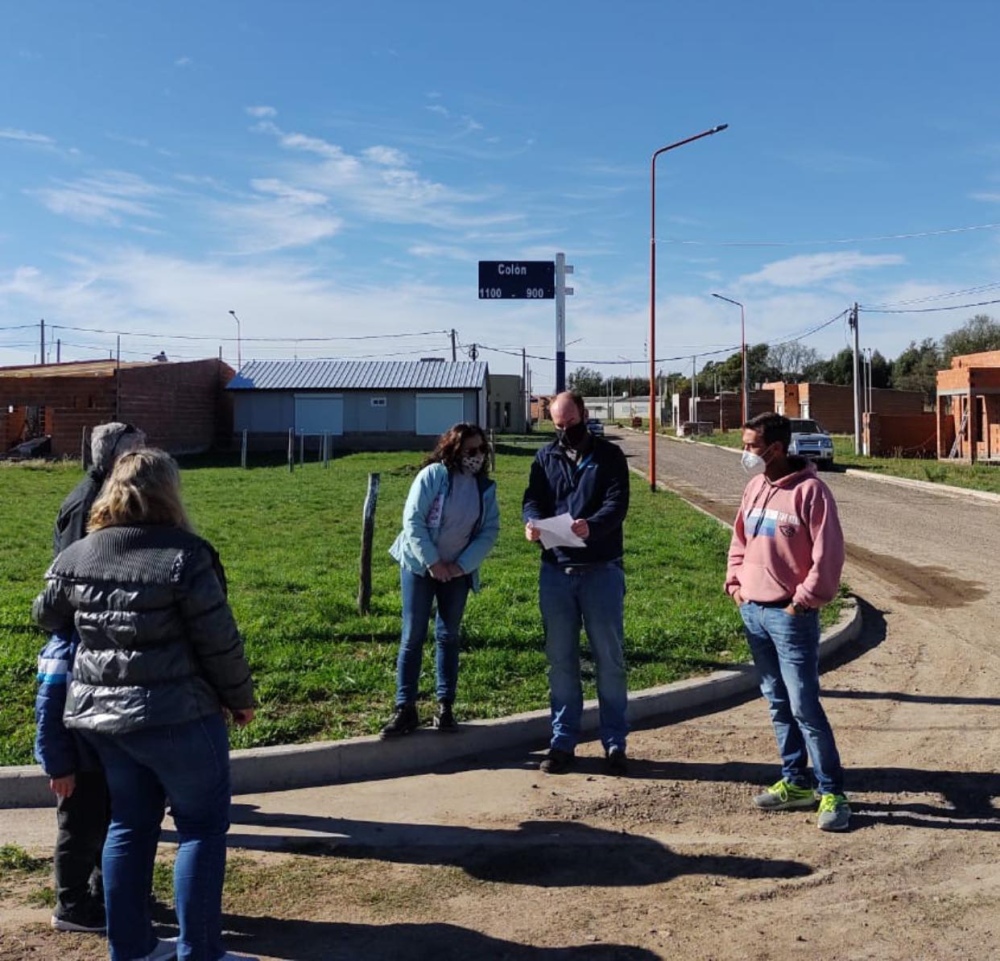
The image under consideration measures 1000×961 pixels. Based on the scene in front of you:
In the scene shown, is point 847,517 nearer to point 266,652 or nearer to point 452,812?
point 266,652

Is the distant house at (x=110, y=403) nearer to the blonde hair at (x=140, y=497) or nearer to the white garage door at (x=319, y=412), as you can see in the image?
the white garage door at (x=319, y=412)

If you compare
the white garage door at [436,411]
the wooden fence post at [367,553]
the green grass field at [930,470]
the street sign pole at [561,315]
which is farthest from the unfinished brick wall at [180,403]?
the wooden fence post at [367,553]

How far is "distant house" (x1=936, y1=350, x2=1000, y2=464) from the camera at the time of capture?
118 feet

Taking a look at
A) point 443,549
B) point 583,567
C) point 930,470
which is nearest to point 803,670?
point 583,567

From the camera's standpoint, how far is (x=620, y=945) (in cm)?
375

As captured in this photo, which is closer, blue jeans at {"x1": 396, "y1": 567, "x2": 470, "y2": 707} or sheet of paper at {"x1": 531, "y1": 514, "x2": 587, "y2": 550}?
sheet of paper at {"x1": 531, "y1": 514, "x2": 587, "y2": 550}

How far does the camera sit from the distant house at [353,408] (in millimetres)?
46500

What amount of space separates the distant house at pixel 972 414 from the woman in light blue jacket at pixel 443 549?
34525 mm

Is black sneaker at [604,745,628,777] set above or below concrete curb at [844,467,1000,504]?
below

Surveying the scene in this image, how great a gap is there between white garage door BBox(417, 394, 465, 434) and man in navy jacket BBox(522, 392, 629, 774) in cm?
4101

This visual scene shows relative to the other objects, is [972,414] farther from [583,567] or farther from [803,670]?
[803,670]

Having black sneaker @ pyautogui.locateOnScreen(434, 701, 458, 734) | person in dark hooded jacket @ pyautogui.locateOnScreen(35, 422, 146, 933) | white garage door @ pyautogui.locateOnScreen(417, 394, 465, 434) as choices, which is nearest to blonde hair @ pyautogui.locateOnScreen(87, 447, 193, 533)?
person in dark hooded jacket @ pyautogui.locateOnScreen(35, 422, 146, 933)

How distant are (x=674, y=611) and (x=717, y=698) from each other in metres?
2.04

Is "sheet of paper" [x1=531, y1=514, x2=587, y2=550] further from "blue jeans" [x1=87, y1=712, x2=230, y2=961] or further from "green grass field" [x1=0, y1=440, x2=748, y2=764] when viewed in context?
"blue jeans" [x1=87, y1=712, x2=230, y2=961]
